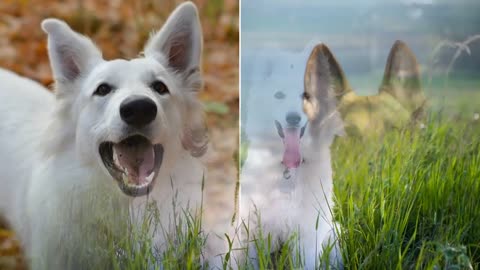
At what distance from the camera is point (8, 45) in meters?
2.33

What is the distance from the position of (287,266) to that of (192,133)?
615mm

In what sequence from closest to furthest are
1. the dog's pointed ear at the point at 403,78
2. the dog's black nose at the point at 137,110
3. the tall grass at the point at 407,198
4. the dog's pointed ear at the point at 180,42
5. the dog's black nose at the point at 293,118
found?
the dog's black nose at the point at 137,110
the dog's pointed ear at the point at 180,42
the tall grass at the point at 407,198
the dog's black nose at the point at 293,118
the dog's pointed ear at the point at 403,78

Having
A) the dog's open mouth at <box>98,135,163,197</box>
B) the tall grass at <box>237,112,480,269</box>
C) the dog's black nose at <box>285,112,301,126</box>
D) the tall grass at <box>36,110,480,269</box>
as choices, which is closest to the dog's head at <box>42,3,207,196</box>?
the dog's open mouth at <box>98,135,163,197</box>

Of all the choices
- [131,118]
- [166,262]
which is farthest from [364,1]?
[166,262]

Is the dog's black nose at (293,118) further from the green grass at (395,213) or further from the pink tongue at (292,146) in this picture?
the green grass at (395,213)

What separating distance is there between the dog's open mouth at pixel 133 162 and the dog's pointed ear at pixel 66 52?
0.27m

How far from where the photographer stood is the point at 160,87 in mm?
2303

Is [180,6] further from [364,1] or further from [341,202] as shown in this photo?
[341,202]

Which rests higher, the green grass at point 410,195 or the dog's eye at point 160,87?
the dog's eye at point 160,87

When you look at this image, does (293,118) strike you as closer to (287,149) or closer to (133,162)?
(287,149)

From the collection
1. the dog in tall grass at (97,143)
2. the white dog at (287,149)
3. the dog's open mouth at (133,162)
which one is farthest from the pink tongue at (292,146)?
the dog's open mouth at (133,162)

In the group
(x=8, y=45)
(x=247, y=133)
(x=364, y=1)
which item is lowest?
(x=247, y=133)

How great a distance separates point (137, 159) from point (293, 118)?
2.13ft

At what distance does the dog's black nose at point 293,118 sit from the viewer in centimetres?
262
